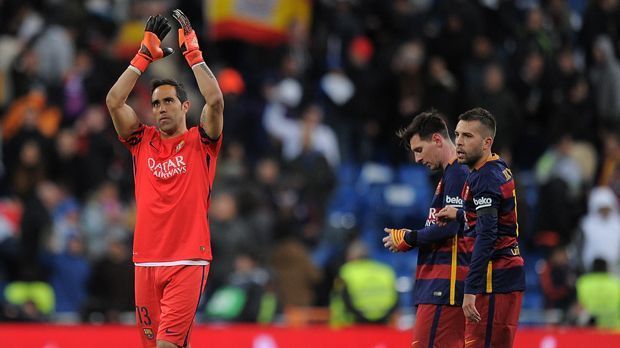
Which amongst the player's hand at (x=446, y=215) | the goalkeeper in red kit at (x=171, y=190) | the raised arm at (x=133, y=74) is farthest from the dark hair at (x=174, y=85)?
the player's hand at (x=446, y=215)

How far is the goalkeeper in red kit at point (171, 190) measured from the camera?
927cm

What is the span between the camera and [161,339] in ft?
29.9

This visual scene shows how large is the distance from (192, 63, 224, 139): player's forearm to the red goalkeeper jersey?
0.39 ft

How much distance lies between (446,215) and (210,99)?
1.90 meters

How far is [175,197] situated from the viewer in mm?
9367

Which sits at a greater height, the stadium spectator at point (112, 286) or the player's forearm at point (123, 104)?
the player's forearm at point (123, 104)

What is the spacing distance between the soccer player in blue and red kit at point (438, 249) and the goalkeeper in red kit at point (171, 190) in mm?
1440


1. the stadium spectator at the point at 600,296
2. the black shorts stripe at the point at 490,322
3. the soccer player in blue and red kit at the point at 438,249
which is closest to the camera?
the black shorts stripe at the point at 490,322

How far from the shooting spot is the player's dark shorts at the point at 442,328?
30.0 feet

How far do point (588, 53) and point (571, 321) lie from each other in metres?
6.69

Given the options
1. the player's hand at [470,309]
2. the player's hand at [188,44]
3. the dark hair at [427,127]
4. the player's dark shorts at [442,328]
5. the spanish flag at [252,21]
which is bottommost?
the player's dark shorts at [442,328]

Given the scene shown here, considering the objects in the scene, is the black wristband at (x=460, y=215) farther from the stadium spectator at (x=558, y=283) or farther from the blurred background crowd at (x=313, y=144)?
the stadium spectator at (x=558, y=283)

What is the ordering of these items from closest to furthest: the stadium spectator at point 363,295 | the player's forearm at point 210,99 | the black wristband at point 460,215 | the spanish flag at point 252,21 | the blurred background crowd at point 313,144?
the black wristband at point 460,215 < the player's forearm at point 210,99 < the stadium spectator at point 363,295 < the blurred background crowd at point 313,144 < the spanish flag at point 252,21

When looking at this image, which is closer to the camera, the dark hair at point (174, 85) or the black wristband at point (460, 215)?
the black wristband at point (460, 215)
